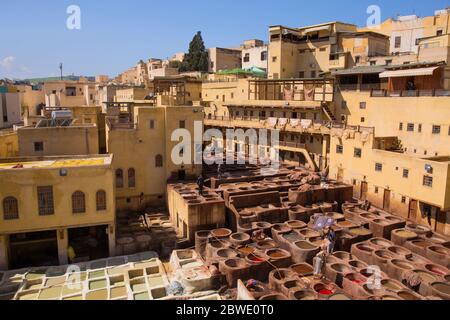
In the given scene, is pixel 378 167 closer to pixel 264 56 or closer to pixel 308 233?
pixel 308 233

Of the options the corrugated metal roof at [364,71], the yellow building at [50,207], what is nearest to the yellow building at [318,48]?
the corrugated metal roof at [364,71]

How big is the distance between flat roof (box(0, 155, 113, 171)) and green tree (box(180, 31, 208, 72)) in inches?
1902

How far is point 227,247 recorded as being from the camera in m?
22.1

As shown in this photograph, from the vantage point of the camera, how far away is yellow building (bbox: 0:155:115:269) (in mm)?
21047

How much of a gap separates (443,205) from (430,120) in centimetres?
755

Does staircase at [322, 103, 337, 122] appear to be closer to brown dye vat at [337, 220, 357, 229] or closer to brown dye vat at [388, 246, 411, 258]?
brown dye vat at [337, 220, 357, 229]

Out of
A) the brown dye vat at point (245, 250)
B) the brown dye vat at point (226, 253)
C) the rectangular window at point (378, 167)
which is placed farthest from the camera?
the rectangular window at point (378, 167)

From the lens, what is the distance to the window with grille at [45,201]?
21500mm

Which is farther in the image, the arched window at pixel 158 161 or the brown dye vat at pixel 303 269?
the arched window at pixel 158 161

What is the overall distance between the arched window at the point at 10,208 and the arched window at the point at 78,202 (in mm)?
3093

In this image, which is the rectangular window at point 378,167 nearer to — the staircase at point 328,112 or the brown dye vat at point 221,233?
the staircase at point 328,112
